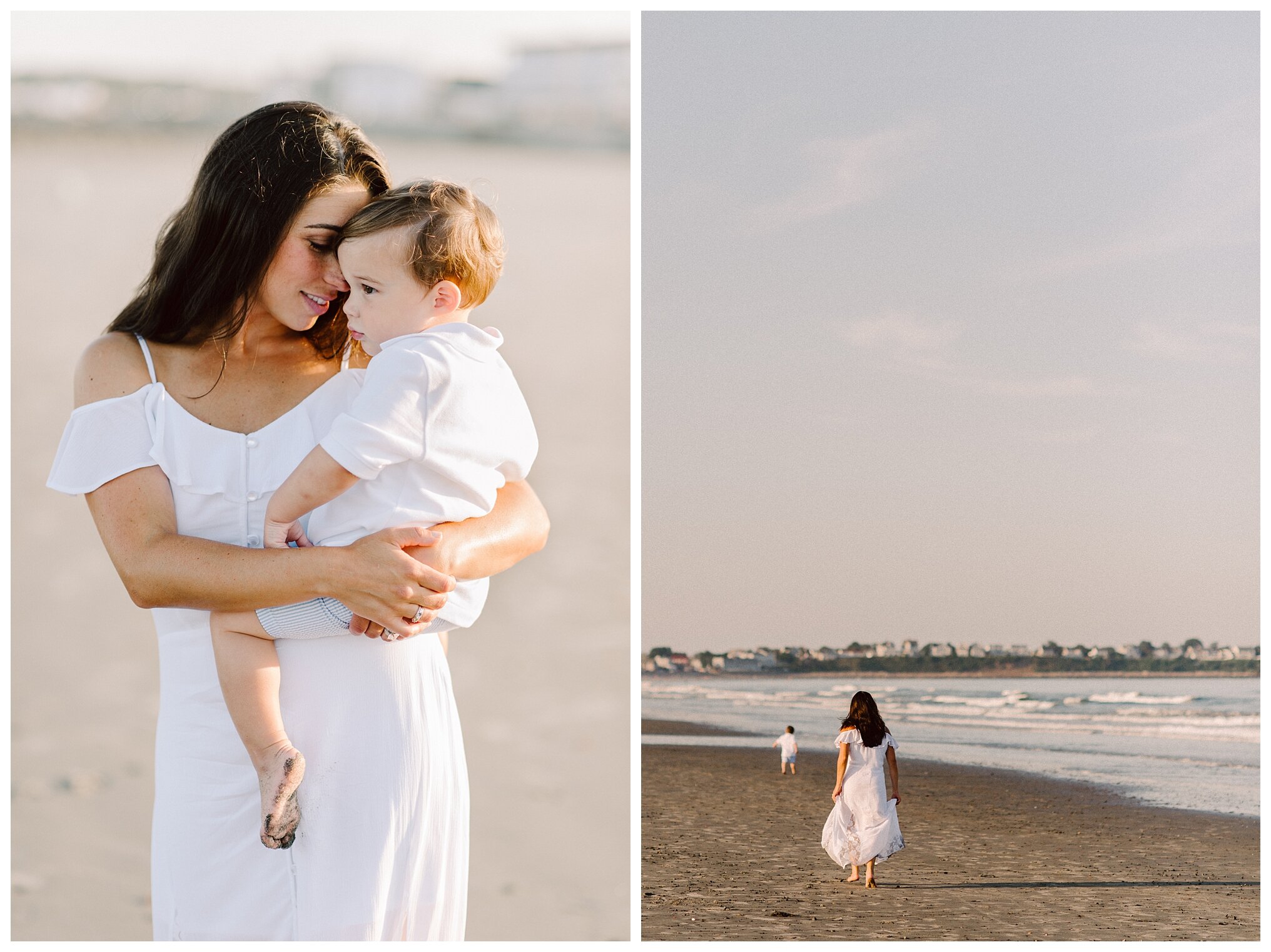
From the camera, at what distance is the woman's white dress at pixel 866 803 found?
3893 millimetres

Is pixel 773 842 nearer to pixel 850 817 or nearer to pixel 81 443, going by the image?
pixel 850 817

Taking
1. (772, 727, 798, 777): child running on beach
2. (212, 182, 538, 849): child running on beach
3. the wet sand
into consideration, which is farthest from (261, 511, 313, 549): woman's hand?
(772, 727, 798, 777): child running on beach

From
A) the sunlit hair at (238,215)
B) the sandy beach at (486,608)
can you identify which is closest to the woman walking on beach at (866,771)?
the sandy beach at (486,608)

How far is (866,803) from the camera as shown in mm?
3920

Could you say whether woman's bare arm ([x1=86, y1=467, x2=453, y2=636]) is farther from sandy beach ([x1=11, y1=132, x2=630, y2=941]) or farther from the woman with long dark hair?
sandy beach ([x1=11, y1=132, x2=630, y2=941])

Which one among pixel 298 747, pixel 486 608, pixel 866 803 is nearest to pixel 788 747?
pixel 486 608

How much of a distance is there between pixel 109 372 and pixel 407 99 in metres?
→ 7.29

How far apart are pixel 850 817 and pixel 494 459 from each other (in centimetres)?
302

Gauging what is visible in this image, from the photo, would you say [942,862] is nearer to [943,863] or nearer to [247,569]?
[943,863]

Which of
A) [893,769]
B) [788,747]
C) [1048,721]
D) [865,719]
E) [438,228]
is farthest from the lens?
[1048,721]

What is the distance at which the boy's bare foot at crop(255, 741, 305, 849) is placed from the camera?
1.37 meters

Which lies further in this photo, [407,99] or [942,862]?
[407,99]

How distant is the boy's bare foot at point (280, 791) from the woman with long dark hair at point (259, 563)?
0.12 ft

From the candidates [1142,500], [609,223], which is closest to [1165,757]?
[1142,500]
